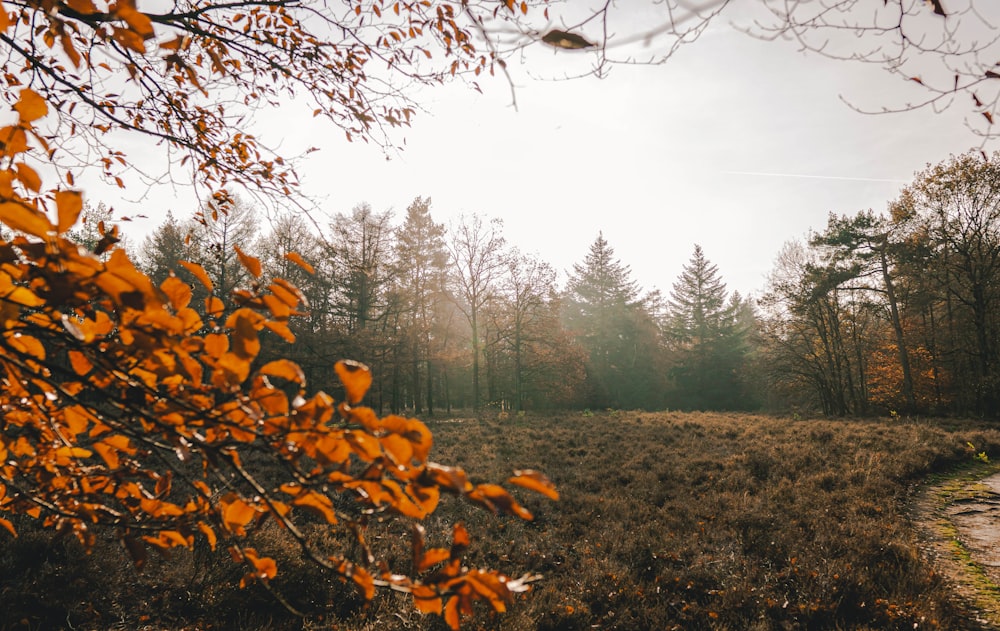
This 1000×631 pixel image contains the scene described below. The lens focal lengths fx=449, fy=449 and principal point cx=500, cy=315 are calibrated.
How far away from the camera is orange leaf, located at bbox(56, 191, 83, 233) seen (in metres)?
0.61

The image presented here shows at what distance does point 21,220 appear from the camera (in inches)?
21.6

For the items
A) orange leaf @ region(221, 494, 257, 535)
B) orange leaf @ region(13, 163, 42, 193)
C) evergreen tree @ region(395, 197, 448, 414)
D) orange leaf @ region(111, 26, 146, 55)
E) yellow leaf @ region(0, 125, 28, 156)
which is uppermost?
evergreen tree @ region(395, 197, 448, 414)

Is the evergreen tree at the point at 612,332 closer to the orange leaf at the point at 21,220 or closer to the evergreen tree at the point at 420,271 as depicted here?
the evergreen tree at the point at 420,271

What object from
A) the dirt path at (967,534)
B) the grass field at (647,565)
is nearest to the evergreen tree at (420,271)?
the grass field at (647,565)

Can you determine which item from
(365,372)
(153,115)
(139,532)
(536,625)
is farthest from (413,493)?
(536,625)

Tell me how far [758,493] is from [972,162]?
53.6ft

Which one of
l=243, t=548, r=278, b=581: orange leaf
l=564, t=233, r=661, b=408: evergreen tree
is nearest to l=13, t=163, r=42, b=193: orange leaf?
l=243, t=548, r=278, b=581: orange leaf

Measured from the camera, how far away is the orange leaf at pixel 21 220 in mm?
545

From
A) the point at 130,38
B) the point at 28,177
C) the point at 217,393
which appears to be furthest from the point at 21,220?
the point at 130,38

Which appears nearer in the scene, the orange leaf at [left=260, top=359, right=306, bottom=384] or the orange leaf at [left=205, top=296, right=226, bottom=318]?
the orange leaf at [left=260, top=359, right=306, bottom=384]

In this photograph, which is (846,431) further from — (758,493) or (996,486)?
(758,493)

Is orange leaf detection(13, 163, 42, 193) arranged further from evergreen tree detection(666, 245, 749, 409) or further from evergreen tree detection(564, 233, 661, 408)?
evergreen tree detection(666, 245, 749, 409)

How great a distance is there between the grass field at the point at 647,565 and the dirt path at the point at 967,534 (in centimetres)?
20

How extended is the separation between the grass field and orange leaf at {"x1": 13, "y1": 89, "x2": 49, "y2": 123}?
97.7 inches
